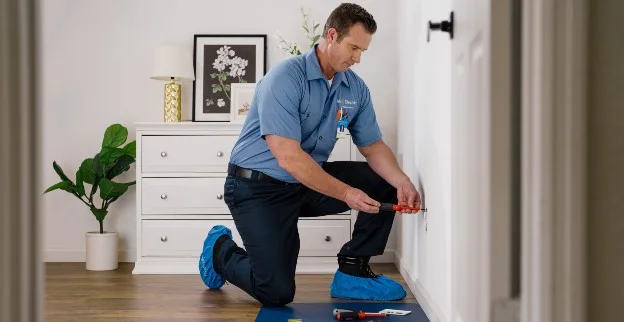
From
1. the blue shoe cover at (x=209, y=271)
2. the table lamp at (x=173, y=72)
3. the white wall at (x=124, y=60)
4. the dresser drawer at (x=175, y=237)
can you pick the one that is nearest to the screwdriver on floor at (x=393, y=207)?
the blue shoe cover at (x=209, y=271)

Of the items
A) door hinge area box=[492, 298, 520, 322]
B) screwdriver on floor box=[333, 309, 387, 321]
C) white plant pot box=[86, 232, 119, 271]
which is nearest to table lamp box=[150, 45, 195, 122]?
white plant pot box=[86, 232, 119, 271]

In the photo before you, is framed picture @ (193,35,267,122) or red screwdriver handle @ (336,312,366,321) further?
framed picture @ (193,35,267,122)

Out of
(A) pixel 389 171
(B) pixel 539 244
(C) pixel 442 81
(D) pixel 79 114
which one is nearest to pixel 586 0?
(B) pixel 539 244

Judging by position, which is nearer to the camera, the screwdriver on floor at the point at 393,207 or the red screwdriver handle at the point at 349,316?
the red screwdriver handle at the point at 349,316

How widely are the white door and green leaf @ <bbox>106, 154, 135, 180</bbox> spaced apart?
282 centimetres

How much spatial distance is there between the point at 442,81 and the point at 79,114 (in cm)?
245

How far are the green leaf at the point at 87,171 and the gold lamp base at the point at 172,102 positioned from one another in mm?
449

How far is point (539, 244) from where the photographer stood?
1.12 m

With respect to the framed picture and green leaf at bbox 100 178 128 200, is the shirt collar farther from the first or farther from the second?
green leaf at bbox 100 178 128 200

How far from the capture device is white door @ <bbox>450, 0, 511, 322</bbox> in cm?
116

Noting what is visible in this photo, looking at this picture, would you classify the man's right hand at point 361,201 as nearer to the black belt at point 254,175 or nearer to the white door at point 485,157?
the black belt at point 254,175

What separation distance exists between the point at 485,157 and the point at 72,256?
344 cm

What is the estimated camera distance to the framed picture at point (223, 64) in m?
4.19
